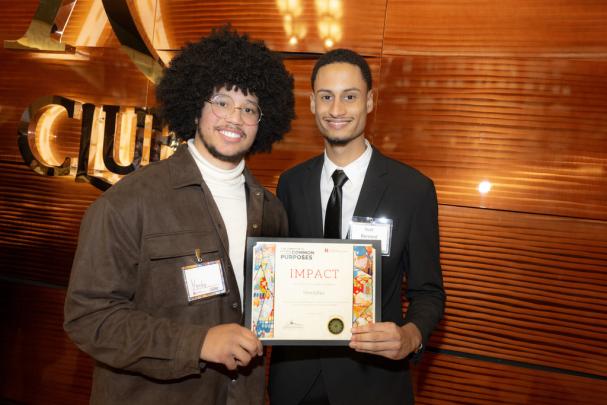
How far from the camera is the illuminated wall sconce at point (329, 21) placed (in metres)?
3.04

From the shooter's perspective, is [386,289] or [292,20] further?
[292,20]

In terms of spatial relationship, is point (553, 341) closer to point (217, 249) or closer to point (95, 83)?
point (217, 249)

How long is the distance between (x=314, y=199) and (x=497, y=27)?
190cm

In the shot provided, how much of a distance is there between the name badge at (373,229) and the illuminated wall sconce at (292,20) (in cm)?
184

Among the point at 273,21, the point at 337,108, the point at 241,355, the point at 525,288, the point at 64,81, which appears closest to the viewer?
the point at 241,355

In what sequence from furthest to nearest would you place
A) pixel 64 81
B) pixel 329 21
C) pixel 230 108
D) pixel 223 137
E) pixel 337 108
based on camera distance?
pixel 64 81
pixel 329 21
pixel 337 108
pixel 230 108
pixel 223 137

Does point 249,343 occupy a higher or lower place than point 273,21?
lower

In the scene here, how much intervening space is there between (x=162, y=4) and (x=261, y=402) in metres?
3.00

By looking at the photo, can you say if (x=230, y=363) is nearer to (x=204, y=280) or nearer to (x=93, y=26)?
(x=204, y=280)

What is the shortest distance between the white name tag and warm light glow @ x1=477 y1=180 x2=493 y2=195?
6.58ft

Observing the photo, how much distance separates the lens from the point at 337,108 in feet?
6.24

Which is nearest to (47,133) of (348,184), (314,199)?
(314,199)

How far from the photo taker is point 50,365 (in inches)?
142

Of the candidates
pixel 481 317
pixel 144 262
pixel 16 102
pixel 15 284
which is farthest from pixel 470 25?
pixel 15 284
